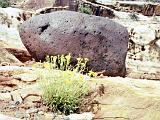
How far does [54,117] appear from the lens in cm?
497

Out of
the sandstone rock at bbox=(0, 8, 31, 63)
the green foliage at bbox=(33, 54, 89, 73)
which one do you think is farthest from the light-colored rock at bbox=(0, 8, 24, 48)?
the green foliage at bbox=(33, 54, 89, 73)

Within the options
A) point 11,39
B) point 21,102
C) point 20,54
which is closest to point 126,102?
point 21,102

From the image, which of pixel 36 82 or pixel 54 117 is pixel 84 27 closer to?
pixel 36 82

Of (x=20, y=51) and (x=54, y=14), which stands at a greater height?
(x=54, y=14)

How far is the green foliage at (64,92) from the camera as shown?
201 inches

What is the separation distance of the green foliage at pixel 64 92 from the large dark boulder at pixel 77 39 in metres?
2.80

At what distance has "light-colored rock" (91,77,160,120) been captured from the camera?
201 inches

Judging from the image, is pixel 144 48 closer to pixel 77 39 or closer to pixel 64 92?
pixel 77 39

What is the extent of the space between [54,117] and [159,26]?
36.0 ft

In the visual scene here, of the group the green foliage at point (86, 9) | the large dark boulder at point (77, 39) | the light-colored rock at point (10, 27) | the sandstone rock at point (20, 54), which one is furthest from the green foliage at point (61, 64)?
the green foliage at point (86, 9)

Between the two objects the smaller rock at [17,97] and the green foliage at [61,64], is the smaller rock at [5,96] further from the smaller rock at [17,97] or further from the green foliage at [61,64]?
the green foliage at [61,64]

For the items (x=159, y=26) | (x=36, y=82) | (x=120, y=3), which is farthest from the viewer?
(x=120, y=3)

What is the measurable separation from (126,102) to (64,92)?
797 millimetres

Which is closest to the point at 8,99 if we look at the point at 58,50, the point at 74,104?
the point at 74,104
